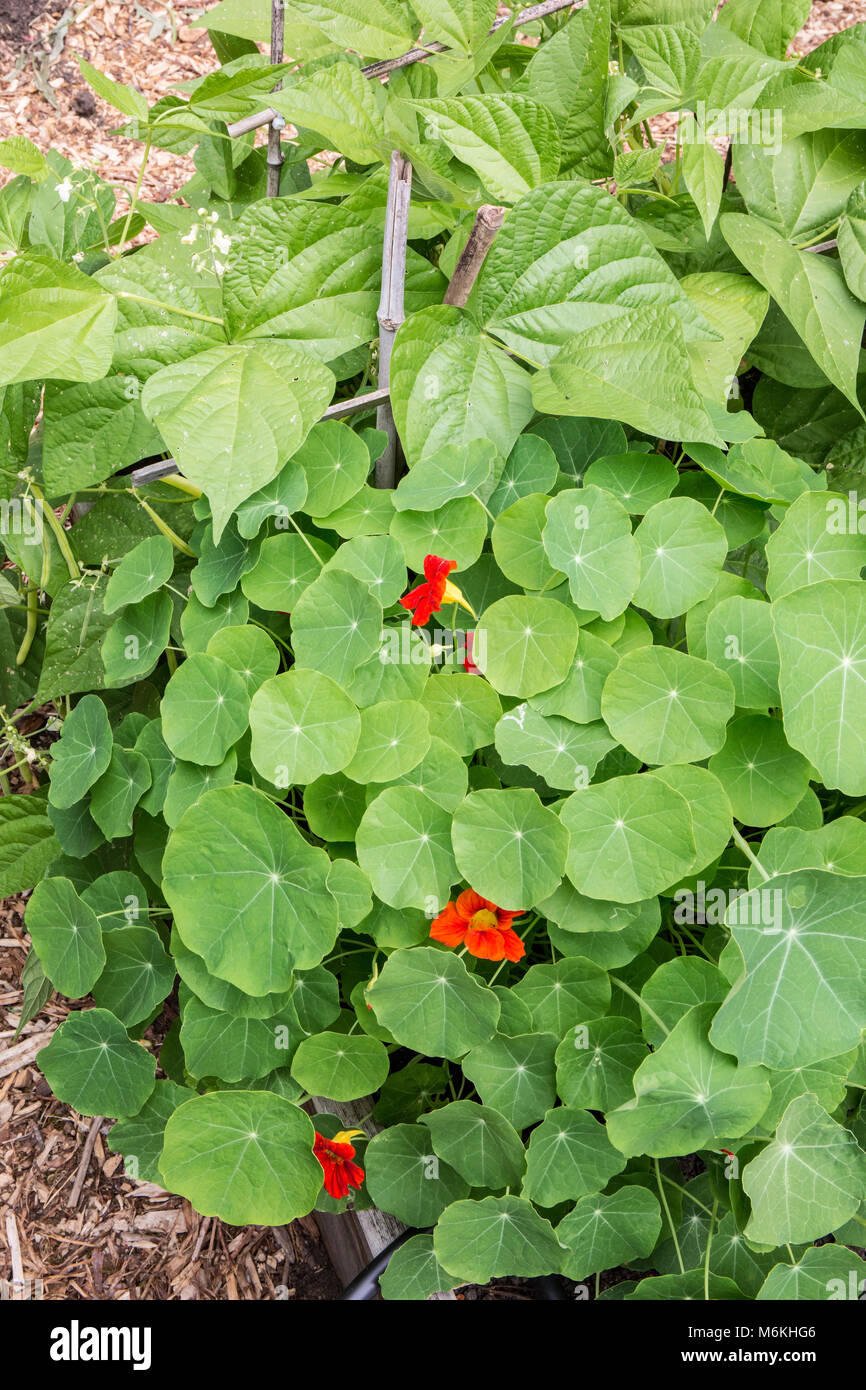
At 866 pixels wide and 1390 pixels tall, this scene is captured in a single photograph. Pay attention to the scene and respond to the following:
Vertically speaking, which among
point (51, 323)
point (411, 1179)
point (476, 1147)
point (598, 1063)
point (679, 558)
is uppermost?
point (51, 323)

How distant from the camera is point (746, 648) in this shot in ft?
4.09

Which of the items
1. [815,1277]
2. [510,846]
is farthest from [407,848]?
[815,1277]

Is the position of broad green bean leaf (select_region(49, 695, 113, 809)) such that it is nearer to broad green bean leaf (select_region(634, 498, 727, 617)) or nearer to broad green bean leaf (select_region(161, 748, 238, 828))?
broad green bean leaf (select_region(161, 748, 238, 828))

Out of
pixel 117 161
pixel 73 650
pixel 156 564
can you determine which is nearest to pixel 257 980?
pixel 156 564

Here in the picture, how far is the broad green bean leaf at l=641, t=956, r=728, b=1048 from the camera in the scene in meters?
1.20

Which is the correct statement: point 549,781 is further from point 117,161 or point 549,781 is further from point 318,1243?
point 117,161

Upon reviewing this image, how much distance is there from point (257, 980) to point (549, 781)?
17.2 inches

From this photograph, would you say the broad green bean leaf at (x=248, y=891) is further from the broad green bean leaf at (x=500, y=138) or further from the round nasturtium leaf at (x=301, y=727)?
the broad green bean leaf at (x=500, y=138)

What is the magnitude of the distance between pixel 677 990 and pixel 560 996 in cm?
15

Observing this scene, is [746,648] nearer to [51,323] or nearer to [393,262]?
[393,262]

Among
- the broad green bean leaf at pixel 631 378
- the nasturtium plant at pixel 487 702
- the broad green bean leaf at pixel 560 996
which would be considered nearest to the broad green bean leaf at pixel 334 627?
the nasturtium plant at pixel 487 702

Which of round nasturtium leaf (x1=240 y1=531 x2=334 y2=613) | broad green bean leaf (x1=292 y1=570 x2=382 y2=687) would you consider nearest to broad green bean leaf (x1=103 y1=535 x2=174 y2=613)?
round nasturtium leaf (x1=240 y1=531 x2=334 y2=613)

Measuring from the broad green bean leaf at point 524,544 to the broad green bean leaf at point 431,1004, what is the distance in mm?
495
